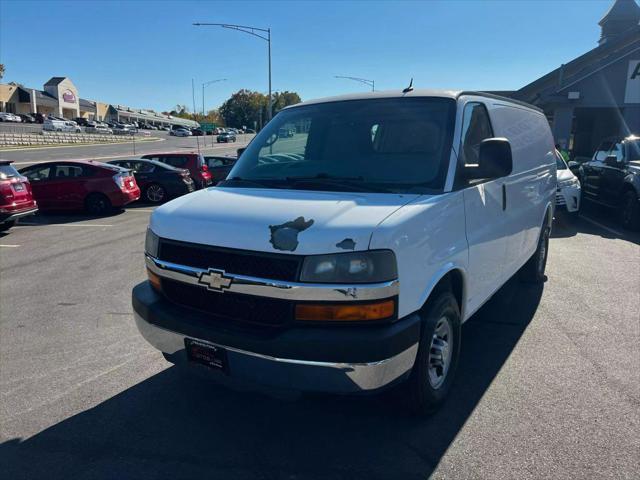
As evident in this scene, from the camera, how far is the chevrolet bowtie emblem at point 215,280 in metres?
2.94

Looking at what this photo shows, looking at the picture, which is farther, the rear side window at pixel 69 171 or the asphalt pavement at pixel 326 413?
the rear side window at pixel 69 171

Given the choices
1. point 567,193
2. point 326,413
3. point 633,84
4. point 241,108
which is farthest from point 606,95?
point 241,108

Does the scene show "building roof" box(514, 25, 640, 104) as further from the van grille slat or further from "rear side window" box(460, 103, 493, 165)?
the van grille slat

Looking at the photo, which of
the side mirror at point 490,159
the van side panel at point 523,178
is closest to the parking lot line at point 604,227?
the van side panel at point 523,178

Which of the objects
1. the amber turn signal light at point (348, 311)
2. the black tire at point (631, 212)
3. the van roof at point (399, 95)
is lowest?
the black tire at point (631, 212)

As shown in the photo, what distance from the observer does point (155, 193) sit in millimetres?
16141

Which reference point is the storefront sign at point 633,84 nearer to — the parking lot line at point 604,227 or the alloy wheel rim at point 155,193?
the parking lot line at point 604,227

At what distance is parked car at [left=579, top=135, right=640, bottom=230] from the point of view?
10367mm

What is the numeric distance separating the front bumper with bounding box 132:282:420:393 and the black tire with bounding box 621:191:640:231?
30.6 ft

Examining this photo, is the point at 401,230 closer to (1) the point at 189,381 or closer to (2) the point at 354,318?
(2) the point at 354,318

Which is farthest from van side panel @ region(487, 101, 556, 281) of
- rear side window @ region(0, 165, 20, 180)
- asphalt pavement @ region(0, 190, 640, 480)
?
rear side window @ region(0, 165, 20, 180)

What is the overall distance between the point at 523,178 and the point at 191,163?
560 inches

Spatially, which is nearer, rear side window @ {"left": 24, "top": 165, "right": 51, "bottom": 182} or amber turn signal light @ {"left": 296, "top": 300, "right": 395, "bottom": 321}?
amber turn signal light @ {"left": 296, "top": 300, "right": 395, "bottom": 321}

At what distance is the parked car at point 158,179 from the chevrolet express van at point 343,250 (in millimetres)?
12143
